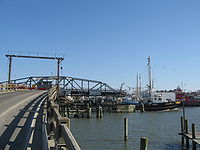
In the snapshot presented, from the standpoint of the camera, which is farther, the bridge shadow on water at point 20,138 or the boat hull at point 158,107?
the boat hull at point 158,107

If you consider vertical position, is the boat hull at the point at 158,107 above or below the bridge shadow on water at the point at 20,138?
below

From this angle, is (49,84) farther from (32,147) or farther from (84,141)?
(32,147)

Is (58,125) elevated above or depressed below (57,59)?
below

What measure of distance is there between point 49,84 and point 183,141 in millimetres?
63160

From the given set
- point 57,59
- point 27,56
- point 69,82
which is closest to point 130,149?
point 57,59

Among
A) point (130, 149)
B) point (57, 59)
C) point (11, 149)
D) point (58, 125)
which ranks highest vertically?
point (57, 59)

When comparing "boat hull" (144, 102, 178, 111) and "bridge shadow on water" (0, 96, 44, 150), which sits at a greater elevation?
"bridge shadow on water" (0, 96, 44, 150)

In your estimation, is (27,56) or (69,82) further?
(69,82)

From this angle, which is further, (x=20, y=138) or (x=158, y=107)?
(x=158, y=107)

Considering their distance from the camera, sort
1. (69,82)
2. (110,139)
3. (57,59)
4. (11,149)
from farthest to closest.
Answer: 1. (69,82)
2. (57,59)
3. (110,139)
4. (11,149)

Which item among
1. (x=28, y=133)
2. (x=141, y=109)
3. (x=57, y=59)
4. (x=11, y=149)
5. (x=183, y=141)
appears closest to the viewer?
(x=11, y=149)

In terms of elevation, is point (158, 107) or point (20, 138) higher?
point (20, 138)

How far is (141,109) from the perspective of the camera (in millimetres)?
60625

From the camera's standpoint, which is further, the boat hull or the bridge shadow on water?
the boat hull
